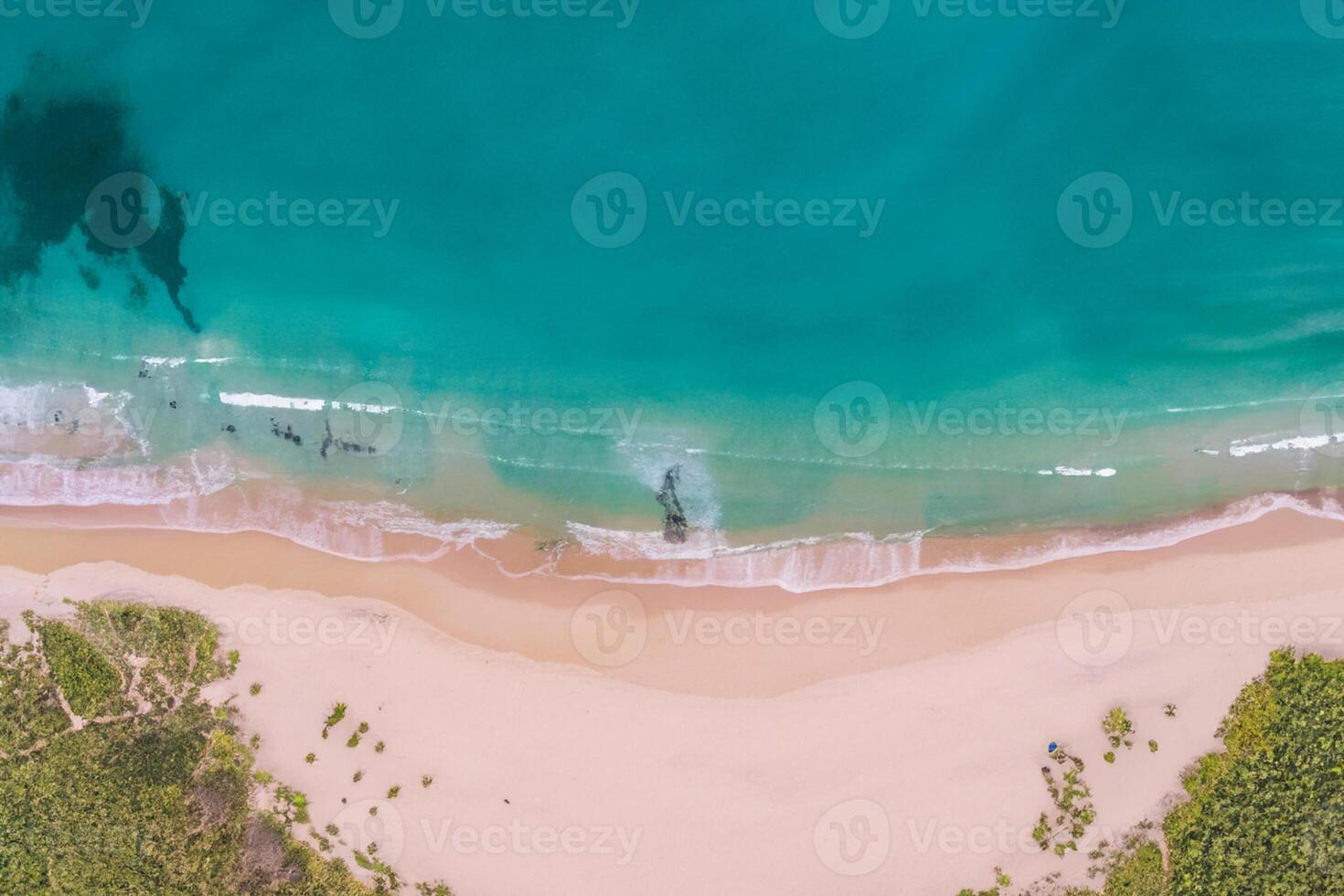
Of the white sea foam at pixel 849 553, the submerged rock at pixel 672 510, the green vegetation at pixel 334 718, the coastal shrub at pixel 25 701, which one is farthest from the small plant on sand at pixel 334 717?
the submerged rock at pixel 672 510

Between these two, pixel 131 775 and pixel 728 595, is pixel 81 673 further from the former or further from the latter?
pixel 728 595

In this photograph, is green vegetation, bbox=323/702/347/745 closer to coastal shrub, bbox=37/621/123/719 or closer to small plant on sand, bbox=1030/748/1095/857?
coastal shrub, bbox=37/621/123/719

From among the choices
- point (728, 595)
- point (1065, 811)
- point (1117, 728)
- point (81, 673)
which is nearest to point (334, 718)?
point (81, 673)

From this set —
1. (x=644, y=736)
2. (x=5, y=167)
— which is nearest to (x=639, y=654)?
(x=644, y=736)

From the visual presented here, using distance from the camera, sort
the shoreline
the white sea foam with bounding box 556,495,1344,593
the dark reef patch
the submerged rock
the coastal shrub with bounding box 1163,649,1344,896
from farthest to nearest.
→ the dark reef patch, the submerged rock, the white sea foam with bounding box 556,495,1344,593, the shoreline, the coastal shrub with bounding box 1163,649,1344,896

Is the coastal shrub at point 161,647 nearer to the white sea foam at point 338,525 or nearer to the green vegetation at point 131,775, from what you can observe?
the green vegetation at point 131,775

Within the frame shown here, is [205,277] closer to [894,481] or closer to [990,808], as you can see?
[894,481]

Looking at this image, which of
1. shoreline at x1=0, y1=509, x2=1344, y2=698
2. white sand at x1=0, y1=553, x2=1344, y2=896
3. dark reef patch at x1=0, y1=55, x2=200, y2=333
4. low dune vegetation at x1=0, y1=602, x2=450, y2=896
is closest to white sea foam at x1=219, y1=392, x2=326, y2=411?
dark reef patch at x1=0, y1=55, x2=200, y2=333
